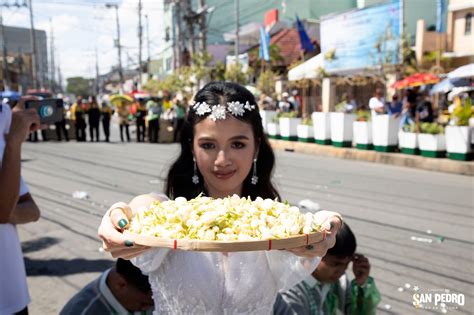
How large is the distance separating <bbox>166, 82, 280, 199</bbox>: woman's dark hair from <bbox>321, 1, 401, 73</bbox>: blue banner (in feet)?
62.4

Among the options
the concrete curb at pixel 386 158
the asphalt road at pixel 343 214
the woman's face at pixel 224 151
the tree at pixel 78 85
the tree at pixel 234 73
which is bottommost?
the asphalt road at pixel 343 214

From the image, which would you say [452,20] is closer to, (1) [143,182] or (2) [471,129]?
(2) [471,129]

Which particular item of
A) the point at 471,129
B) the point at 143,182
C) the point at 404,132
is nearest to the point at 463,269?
the point at 143,182

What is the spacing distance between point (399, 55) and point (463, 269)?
1723 centimetres

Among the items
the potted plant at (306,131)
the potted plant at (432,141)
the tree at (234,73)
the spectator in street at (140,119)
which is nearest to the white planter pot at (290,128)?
the potted plant at (306,131)

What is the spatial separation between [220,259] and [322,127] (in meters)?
13.9

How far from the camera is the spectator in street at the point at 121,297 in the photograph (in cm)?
236

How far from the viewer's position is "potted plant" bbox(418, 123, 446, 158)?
11.7 meters

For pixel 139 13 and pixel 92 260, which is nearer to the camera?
pixel 92 260

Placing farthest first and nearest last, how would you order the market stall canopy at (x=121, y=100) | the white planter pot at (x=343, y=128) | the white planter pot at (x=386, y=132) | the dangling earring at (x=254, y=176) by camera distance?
1. the market stall canopy at (x=121, y=100)
2. the white planter pot at (x=343, y=128)
3. the white planter pot at (x=386, y=132)
4. the dangling earring at (x=254, y=176)

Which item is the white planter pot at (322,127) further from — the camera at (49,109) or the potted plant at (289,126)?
the camera at (49,109)

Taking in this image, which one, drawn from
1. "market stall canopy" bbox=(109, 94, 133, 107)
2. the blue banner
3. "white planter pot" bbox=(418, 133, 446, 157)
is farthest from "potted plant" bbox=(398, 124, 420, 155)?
"market stall canopy" bbox=(109, 94, 133, 107)

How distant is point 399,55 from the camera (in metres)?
20.6

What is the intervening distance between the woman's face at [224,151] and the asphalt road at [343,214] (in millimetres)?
2302
